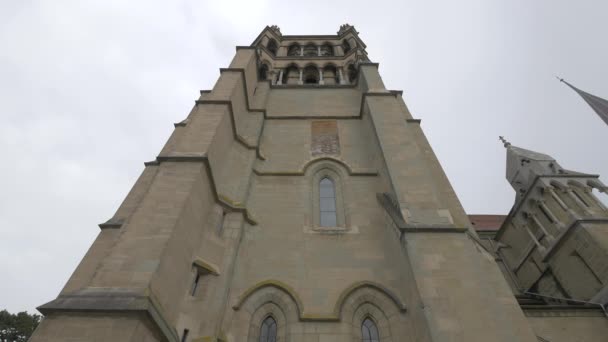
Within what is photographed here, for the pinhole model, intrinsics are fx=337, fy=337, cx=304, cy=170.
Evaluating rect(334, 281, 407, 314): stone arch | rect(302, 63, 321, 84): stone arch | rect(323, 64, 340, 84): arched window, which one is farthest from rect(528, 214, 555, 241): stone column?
rect(302, 63, 321, 84): stone arch

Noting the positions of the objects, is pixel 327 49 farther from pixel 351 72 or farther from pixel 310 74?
pixel 351 72

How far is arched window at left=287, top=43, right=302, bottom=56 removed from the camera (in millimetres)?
21781

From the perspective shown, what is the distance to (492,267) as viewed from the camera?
746cm

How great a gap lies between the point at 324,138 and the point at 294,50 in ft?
39.1

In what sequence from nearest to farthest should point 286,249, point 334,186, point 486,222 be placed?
1. point 286,249
2. point 334,186
3. point 486,222

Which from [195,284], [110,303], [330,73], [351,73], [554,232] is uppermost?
[330,73]

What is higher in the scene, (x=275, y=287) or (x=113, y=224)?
(x=113, y=224)

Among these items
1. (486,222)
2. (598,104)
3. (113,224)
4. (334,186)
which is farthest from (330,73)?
(598,104)

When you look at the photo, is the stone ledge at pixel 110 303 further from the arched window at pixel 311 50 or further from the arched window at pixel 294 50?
the arched window at pixel 311 50

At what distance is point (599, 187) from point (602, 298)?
8.06 m

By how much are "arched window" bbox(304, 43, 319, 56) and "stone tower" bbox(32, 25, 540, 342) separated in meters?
10.2

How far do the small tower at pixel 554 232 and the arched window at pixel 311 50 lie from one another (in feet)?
46.5

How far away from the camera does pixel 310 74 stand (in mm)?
A: 19453

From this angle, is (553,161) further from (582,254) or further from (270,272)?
(270,272)
